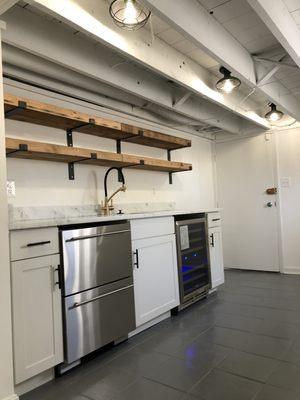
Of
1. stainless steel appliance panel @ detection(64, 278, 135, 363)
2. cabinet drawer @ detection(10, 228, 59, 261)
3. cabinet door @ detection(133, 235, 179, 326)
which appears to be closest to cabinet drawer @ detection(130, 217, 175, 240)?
cabinet door @ detection(133, 235, 179, 326)

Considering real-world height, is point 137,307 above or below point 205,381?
above

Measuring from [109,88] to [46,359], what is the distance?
2352 mm

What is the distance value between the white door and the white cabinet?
3.61 metres

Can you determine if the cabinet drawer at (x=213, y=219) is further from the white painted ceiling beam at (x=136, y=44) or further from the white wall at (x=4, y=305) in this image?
the white wall at (x=4, y=305)

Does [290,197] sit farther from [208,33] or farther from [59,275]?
[59,275]

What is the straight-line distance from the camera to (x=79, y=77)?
2736mm

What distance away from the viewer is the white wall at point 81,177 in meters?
2.62

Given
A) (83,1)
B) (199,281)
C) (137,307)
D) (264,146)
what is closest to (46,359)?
(137,307)

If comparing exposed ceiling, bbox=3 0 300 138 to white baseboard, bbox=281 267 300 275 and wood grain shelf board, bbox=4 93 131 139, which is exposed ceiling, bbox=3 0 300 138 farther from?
white baseboard, bbox=281 267 300 275

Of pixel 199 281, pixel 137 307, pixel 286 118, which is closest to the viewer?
pixel 137 307

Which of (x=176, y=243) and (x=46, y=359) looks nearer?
(x=46, y=359)

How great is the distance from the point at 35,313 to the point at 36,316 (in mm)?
20

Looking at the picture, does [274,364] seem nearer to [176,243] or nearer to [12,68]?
[176,243]

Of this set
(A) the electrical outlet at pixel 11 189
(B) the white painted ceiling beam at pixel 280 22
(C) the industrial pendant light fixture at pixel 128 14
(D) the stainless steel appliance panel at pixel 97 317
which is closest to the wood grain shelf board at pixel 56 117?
(A) the electrical outlet at pixel 11 189
